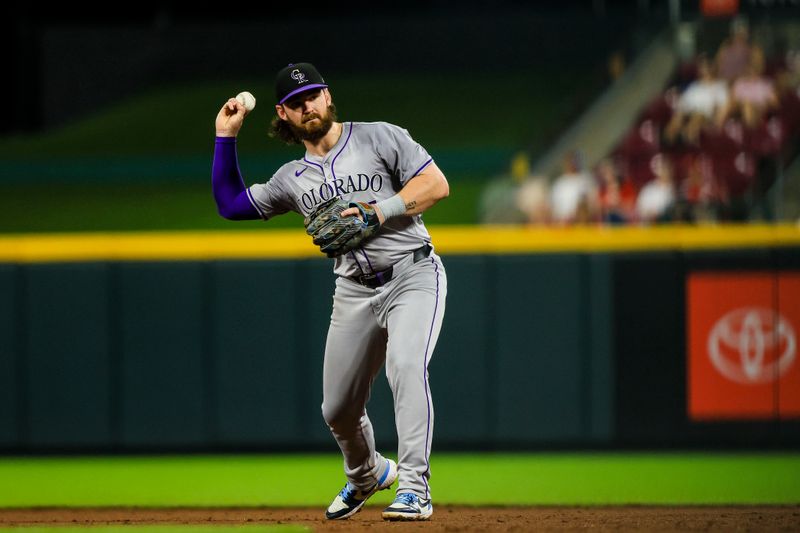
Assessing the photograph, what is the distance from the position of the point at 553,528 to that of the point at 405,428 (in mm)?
694

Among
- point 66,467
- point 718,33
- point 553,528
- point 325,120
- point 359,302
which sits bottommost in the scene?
point 66,467

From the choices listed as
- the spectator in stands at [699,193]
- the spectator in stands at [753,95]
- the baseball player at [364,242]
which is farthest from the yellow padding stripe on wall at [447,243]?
the baseball player at [364,242]

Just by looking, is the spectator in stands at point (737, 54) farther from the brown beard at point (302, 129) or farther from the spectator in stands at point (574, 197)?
the brown beard at point (302, 129)

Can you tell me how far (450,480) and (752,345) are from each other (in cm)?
235

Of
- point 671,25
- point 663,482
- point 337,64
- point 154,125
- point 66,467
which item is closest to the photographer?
point 663,482

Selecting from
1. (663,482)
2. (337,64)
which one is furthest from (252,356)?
(337,64)

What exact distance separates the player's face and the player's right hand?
26cm

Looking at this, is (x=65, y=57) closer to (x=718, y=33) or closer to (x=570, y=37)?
(x=570, y=37)

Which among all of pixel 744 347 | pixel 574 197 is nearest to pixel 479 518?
pixel 744 347

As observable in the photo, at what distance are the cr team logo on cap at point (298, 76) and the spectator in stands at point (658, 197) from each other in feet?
13.7

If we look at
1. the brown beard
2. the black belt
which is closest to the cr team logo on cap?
the brown beard

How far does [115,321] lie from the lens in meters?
7.90

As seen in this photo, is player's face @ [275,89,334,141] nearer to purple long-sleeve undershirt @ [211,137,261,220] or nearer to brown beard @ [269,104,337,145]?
brown beard @ [269,104,337,145]

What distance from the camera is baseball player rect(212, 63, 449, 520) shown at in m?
4.46
